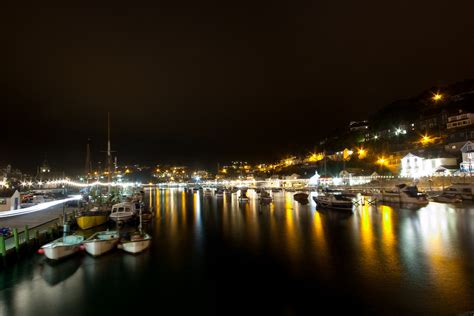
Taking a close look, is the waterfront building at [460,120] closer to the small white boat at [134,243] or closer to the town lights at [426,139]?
the town lights at [426,139]

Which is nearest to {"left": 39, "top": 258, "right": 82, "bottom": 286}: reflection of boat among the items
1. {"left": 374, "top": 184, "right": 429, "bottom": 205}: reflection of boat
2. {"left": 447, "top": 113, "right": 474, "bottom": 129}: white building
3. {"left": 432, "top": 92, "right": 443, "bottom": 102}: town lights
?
{"left": 374, "top": 184, "right": 429, "bottom": 205}: reflection of boat

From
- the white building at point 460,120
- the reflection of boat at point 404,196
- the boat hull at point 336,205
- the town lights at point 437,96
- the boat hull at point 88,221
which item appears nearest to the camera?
the boat hull at point 88,221

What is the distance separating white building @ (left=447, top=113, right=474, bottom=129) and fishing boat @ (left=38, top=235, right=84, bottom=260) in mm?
82831

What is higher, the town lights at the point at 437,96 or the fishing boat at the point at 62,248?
the town lights at the point at 437,96

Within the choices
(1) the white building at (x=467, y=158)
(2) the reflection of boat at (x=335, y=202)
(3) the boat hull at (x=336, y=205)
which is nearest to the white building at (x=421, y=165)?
(1) the white building at (x=467, y=158)

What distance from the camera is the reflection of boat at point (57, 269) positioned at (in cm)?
1480

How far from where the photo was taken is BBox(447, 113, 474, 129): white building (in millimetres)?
71250

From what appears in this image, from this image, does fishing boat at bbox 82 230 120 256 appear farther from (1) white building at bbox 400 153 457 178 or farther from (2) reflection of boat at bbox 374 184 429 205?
(1) white building at bbox 400 153 457 178

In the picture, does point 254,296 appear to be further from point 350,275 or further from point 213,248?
point 213,248

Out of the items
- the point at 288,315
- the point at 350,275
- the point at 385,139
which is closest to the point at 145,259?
the point at 288,315

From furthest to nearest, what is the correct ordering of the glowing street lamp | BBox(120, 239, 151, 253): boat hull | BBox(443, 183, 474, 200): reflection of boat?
the glowing street lamp < BBox(443, 183, 474, 200): reflection of boat < BBox(120, 239, 151, 253): boat hull

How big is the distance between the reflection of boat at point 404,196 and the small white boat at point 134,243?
133ft

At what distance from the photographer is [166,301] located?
12.7 metres

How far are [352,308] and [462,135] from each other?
235 feet
